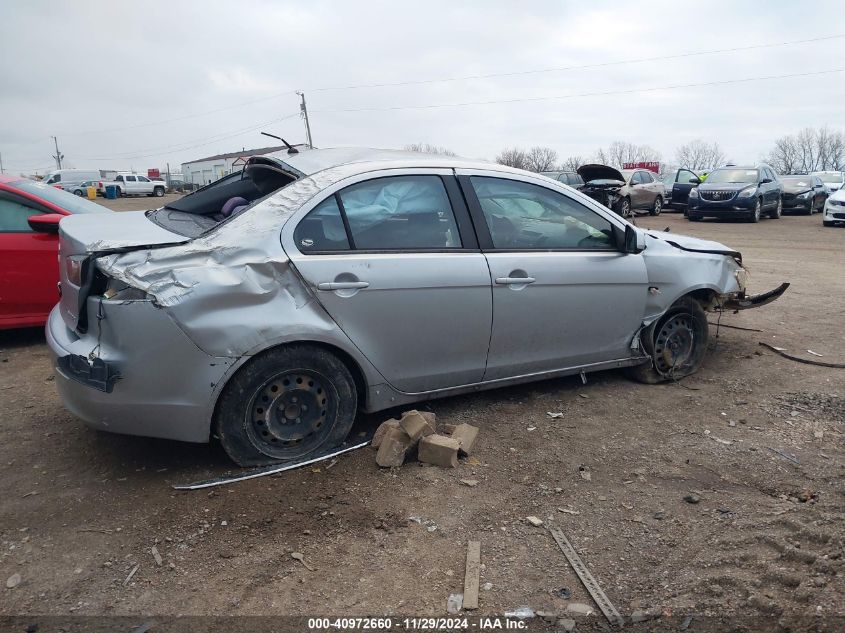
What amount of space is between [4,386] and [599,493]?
163 inches

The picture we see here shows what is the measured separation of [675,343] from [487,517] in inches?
95.8

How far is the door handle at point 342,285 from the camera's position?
338 centimetres

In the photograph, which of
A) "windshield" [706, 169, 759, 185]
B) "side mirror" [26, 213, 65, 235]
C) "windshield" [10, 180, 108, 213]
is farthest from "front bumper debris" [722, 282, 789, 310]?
"windshield" [706, 169, 759, 185]

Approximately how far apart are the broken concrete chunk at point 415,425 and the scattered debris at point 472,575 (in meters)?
0.80

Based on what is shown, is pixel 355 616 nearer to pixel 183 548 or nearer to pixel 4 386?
pixel 183 548

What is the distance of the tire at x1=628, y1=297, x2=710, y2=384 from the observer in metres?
4.71

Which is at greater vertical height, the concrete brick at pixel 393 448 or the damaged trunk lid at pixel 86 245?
the damaged trunk lid at pixel 86 245

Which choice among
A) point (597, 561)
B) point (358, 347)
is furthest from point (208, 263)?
point (597, 561)

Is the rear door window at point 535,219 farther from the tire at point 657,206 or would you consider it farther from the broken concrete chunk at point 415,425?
the tire at point 657,206

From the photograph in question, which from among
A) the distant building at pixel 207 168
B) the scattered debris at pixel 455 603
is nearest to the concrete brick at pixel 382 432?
the scattered debris at pixel 455 603

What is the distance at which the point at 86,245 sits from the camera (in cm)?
327

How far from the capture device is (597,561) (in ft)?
9.05

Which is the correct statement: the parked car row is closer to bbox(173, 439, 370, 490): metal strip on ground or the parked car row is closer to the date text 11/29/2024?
bbox(173, 439, 370, 490): metal strip on ground

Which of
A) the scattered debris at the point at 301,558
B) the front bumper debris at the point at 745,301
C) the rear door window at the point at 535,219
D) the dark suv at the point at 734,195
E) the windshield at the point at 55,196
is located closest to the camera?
the scattered debris at the point at 301,558
